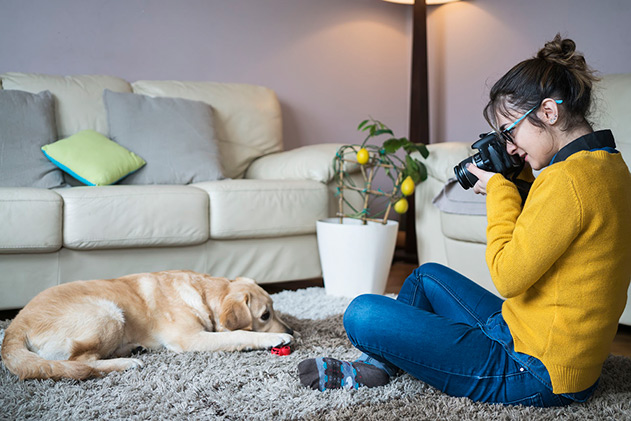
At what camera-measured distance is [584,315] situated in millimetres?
1093

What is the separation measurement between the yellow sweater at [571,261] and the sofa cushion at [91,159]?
1.88 meters

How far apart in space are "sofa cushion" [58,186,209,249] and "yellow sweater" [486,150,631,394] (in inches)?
57.4

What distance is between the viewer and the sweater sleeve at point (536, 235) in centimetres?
105

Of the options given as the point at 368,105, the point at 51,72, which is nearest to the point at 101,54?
the point at 51,72

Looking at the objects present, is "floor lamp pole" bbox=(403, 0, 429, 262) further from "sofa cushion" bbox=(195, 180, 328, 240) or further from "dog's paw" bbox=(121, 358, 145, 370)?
"dog's paw" bbox=(121, 358, 145, 370)

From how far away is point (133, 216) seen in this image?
2207mm

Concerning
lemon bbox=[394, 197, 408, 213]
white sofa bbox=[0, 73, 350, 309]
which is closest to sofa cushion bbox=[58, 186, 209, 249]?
white sofa bbox=[0, 73, 350, 309]

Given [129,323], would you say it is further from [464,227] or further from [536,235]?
[464,227]

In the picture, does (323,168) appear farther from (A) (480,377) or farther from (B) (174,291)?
→ (A) (480,377)

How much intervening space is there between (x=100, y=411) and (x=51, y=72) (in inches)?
96.6

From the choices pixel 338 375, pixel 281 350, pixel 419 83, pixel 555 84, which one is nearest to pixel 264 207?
pixel 281 350

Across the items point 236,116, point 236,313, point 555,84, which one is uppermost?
point 555,84

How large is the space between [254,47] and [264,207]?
163 cm

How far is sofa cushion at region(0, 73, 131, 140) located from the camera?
2.76m
